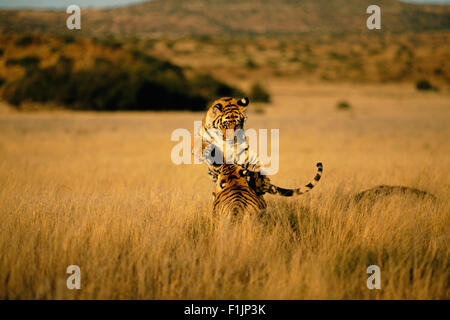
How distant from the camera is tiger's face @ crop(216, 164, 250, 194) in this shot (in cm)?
467

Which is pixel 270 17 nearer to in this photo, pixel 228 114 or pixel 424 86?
pixel 424 86

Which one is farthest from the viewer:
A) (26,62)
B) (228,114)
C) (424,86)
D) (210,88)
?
(424,86)

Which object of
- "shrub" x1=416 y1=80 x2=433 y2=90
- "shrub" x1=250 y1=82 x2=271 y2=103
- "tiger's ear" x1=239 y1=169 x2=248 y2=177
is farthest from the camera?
"shrub" x1=416 y1=80 x2=433 y2=90

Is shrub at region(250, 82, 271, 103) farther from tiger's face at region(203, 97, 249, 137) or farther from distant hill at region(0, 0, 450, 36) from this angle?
distant hill at region(0, 0, 450, 36)

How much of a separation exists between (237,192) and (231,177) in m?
0.18

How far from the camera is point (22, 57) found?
107ft

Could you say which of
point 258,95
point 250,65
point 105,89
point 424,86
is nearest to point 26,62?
point 105,89

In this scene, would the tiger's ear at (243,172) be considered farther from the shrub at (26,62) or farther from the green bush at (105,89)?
the shrub at (26,62)

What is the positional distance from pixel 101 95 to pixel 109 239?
24.5 m

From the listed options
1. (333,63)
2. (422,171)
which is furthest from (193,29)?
(422,171)

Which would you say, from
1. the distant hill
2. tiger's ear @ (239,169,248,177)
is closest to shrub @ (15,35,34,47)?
tiger's ear @ (239,169,248,177)

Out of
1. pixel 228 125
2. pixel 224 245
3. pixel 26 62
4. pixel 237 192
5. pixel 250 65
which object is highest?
pixel 250 65

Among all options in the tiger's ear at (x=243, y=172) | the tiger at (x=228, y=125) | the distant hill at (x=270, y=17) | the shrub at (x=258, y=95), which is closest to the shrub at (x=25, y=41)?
the shrub at (x=258, y=95)

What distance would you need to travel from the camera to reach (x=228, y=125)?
14.3 feet
